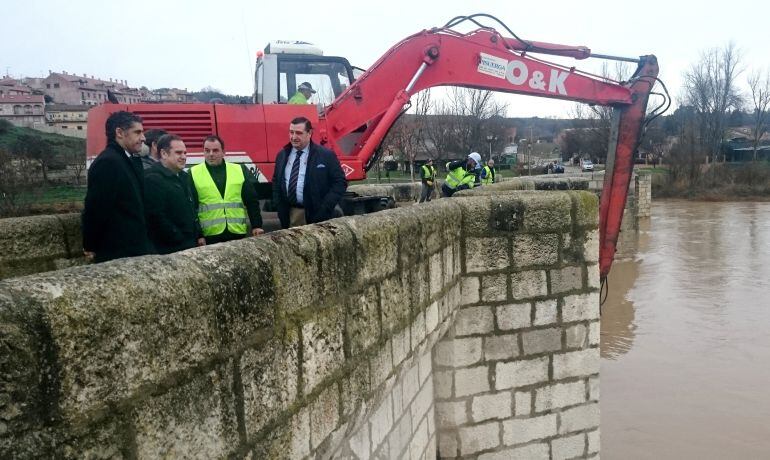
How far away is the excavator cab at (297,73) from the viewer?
7.11 m

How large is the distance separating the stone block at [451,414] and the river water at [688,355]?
3.24m

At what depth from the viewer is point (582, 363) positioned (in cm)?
459

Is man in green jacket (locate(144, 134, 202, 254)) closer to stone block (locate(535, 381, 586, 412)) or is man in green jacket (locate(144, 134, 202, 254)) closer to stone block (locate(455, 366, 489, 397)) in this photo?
stone block (locate(455, 366, 489, 397))

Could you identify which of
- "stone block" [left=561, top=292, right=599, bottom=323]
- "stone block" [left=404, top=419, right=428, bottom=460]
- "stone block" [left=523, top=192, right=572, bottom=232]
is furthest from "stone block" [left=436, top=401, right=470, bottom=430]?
"stone block" [left=523, top=192, right=572, bottom=232]

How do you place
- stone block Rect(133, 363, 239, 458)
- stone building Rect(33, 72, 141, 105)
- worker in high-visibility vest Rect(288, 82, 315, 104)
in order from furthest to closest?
stone building Rect(33, 72, 141, 105) < worker in high-visibility vest Rect(288, 82, 315, 104) < stone block Rect(133, 363, 239, 458)

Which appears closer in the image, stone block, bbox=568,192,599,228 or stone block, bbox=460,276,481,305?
stone block, bbox=460,276,481,305

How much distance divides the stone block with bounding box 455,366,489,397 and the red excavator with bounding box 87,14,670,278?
3.01 m

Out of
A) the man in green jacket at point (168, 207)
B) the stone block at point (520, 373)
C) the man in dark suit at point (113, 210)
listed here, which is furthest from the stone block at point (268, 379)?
the stone block at point (520, 373)

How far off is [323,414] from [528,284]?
2.59 metres

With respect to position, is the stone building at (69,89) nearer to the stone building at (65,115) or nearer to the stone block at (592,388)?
the stone building at (65,115)

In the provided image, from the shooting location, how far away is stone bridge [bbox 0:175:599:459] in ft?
4.12

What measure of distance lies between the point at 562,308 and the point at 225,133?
376cm

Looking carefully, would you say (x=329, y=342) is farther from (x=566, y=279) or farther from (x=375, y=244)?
(x=566, y=279)

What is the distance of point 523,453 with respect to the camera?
14.8ft
